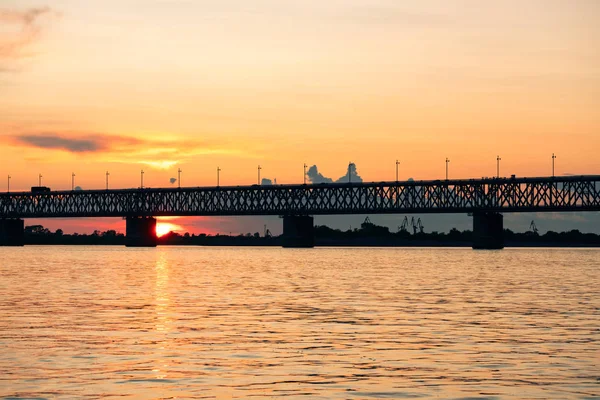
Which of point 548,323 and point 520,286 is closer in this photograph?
point 548,323

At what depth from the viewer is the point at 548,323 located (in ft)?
120

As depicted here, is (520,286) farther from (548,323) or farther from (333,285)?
(548,323)

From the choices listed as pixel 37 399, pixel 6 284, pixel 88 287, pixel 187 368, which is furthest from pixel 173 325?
pixel 6 284

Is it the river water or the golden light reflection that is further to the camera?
the golden light reflection

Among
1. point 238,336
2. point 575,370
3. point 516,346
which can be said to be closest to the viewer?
point 575,370

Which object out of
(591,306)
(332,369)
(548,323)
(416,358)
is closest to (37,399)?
(332,369)

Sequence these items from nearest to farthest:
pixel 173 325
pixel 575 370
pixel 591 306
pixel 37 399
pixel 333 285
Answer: pixel 37 399 → pixel 575 370 → pixel 173 325 → pixel 591 306 → pixel 333 285

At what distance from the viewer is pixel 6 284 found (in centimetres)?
6462

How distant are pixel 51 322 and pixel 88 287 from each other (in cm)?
2533

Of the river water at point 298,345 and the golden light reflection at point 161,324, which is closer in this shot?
the river water at point 298,345

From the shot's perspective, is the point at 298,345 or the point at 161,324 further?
the point at 161,324

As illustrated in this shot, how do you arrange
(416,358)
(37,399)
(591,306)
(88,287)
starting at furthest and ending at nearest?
(88,287) → (591,306) → (416,358) → (37,399)

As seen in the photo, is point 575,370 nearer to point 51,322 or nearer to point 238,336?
point 238,336

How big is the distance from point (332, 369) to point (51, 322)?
15042mm
